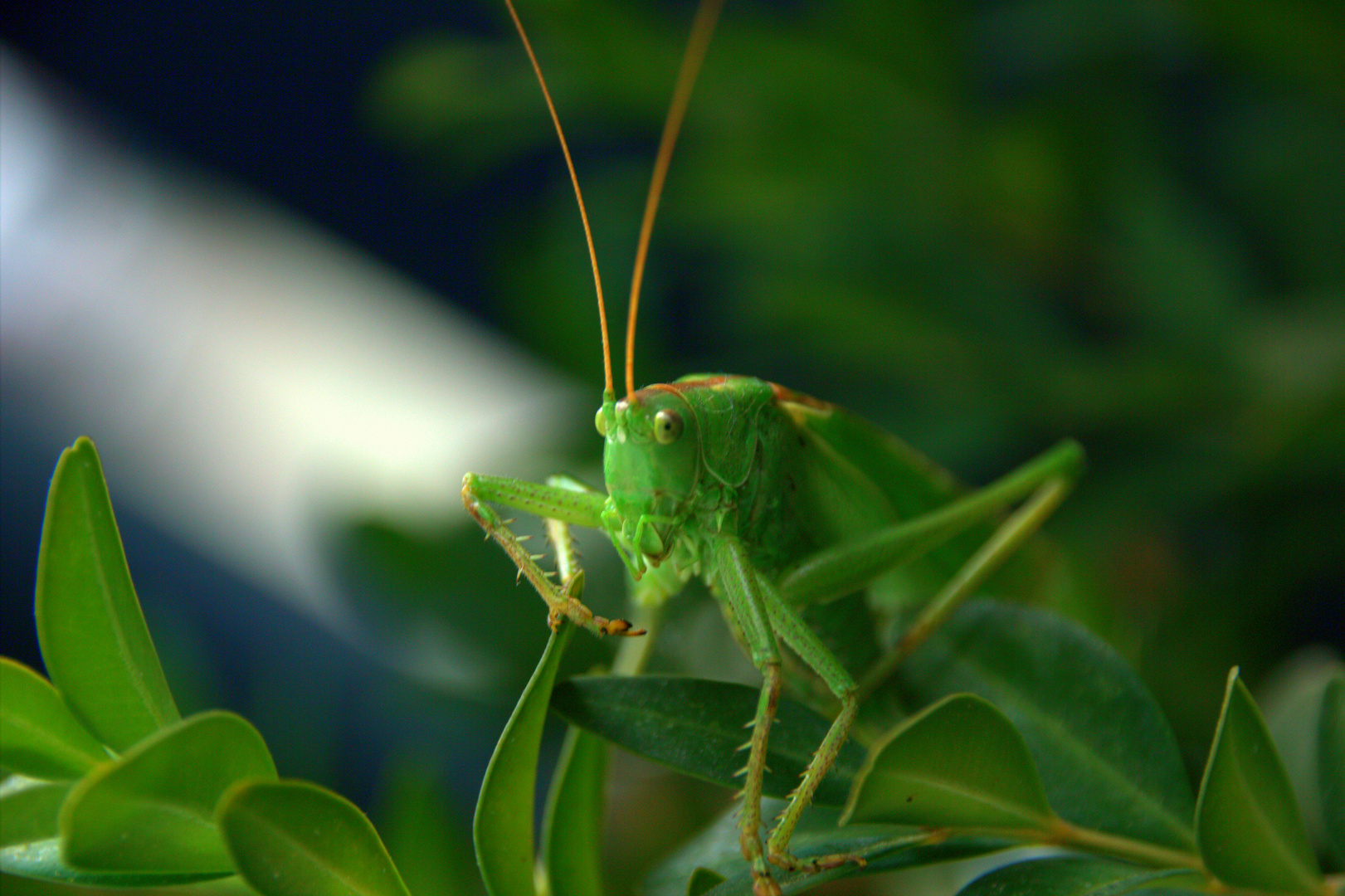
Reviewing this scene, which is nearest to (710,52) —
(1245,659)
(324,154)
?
(324,154)

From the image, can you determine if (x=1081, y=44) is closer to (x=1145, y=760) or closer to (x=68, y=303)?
(x=1145, y=760)

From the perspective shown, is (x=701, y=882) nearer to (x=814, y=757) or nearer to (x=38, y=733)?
(x=814, y=757)

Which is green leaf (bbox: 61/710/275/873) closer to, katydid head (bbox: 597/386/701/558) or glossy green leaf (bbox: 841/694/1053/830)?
glossy green leaf (bbox: 841/694/1053/830)

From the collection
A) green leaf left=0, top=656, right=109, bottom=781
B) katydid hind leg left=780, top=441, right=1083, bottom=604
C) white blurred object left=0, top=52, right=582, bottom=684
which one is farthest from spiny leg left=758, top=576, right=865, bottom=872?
white blurred object left=0, top=52, right=582, bottom=684

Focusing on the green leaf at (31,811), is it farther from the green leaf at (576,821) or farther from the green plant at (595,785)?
the green leaf at (576,821)

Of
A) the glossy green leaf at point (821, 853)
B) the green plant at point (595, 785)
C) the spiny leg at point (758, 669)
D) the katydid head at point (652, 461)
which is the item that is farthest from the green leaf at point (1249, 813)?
the katydid head at point (652, 461)

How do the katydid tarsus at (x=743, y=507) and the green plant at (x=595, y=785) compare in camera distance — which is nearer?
the green plant at (x=595, y=785)
